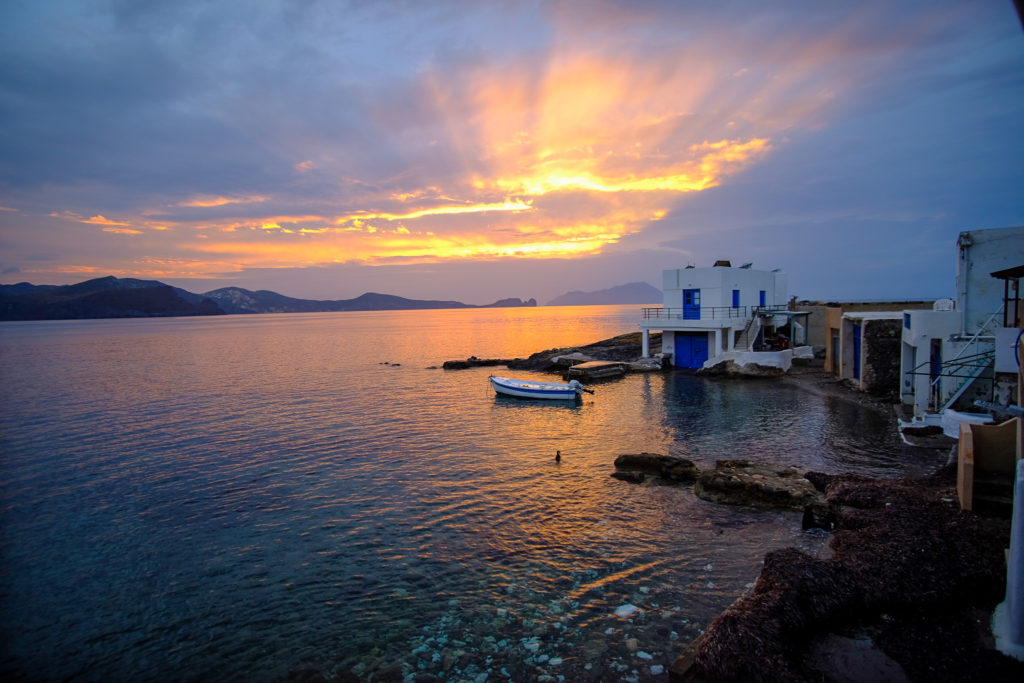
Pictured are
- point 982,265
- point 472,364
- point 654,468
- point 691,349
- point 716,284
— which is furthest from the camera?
point 472,364

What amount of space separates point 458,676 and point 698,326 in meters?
39.8

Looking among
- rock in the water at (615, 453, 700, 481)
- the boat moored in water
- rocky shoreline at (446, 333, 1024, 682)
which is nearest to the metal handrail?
the boat moored in water

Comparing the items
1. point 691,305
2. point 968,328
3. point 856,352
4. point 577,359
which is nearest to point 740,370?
point 691,305

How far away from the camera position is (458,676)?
8086 mm

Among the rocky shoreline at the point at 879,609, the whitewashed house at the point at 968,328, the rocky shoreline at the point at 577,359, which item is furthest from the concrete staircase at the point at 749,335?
the rocky shoreline at the point at 879,609

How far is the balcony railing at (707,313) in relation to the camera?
4379 centimetres

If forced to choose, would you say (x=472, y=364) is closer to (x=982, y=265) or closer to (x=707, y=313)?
(x=707, y=313)

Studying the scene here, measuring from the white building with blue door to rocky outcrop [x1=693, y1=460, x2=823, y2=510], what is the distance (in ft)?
94.9

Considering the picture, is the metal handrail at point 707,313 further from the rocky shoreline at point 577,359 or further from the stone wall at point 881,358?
the stone wall at point 881,358

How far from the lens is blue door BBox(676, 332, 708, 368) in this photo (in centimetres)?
4509

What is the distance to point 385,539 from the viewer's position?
1366cm

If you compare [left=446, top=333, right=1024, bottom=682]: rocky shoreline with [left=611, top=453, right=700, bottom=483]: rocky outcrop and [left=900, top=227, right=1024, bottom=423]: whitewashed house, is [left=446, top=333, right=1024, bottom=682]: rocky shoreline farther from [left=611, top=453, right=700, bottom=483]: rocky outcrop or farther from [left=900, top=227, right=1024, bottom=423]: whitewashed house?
[left=900, top=227, right=1024, bottom=423]: whitewashed house

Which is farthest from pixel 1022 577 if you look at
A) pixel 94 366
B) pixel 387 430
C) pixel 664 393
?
pixel 94 366

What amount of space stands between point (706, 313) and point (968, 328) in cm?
2345
